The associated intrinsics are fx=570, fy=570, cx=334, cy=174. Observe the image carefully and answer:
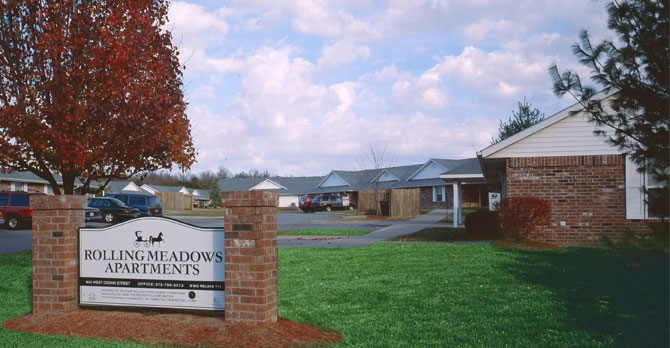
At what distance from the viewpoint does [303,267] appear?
1163 centimetres

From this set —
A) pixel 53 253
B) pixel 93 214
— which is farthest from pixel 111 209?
pixel 53 253

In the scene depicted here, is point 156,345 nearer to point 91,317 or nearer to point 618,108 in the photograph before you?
point 91,317

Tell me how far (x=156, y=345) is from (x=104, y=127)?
6111mm

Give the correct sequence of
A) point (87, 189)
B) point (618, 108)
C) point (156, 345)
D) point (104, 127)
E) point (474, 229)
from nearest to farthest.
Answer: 1. point (156, 345)
2. point (618, 108)
3. point (104, 127)
4. point (87, 189)
5. point (474, 229)

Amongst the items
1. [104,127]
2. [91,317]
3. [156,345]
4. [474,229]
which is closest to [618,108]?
[156,345]

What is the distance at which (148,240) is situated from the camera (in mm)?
6785

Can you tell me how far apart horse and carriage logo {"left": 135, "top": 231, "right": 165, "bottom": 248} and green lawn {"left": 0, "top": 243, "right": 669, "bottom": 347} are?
1.30 meters

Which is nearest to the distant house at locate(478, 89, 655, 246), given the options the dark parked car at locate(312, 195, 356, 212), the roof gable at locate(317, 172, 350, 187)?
the dark parked car at locate(312, 195, 356, 212)

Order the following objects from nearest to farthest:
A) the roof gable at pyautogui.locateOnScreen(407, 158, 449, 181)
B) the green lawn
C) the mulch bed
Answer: the mulch bed, the green lawn, the roof gable at pyautogui.locateOnScreen(407, 158, 449, 181)

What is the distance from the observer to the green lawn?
5.92 metres

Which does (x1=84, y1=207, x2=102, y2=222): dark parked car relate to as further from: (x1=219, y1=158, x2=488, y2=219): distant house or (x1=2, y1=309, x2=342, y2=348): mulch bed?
(x1=2, y1=309, x2=342, y2=348): mulch bed

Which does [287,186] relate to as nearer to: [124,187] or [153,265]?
[124,187]

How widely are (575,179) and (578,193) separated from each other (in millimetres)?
377

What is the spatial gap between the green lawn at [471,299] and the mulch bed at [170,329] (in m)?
0.26
